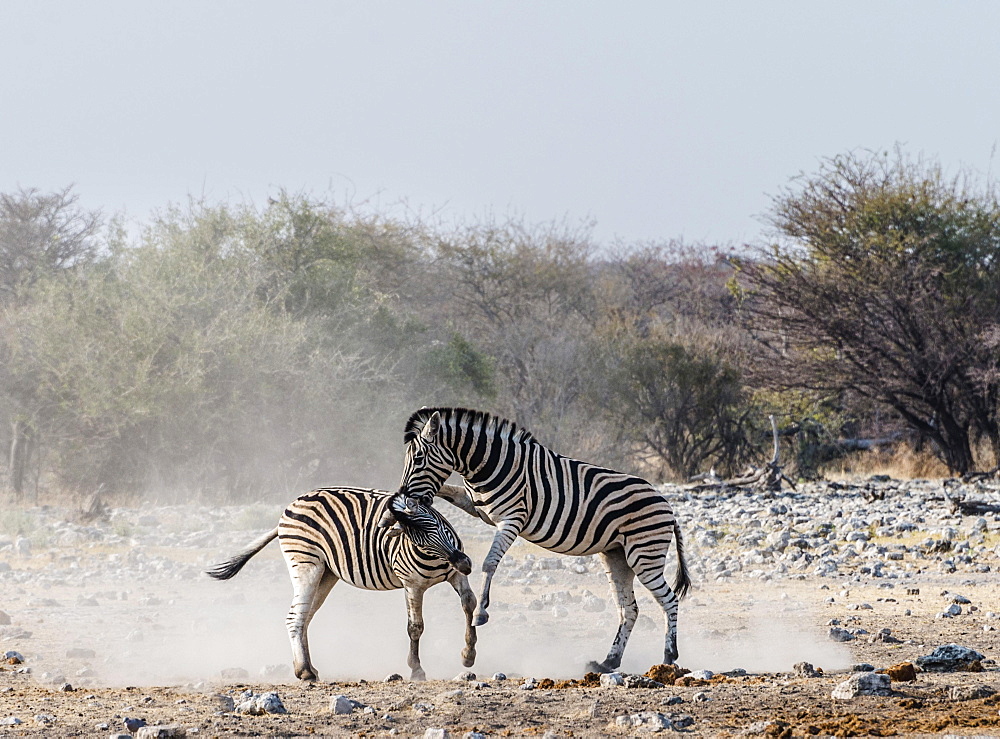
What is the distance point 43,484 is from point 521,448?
75.9 feet

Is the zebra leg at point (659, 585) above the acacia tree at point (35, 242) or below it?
below

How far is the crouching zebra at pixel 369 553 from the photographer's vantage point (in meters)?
Result: 7.40

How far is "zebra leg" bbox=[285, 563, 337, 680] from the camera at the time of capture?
25.4 ft

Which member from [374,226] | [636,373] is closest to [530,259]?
[374,226]

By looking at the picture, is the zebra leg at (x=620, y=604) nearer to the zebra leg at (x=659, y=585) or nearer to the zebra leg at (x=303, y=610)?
the zebra leg at (x=659, y=585)

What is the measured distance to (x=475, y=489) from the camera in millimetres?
7785

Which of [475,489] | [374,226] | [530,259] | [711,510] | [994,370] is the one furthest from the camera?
[530,259]

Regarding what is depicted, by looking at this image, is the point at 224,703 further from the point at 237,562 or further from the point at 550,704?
the point at 237,562

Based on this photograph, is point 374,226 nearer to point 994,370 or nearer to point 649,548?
point 994,370

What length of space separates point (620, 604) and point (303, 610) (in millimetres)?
2109

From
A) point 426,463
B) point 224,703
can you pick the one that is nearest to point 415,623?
point 426,463

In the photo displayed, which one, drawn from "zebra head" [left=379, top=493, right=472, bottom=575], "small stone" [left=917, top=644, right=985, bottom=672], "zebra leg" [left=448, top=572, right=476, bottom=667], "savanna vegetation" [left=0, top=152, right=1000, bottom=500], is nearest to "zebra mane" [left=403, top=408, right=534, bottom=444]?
"zebra head" [left=379, top=493, right=472, bottom=575]

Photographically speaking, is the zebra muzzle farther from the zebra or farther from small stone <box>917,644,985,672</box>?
small stone <box>917,644,985,672</box>

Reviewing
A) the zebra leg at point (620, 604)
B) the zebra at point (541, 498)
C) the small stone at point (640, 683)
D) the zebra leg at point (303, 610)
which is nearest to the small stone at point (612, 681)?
the small stone at point (640, 683)
